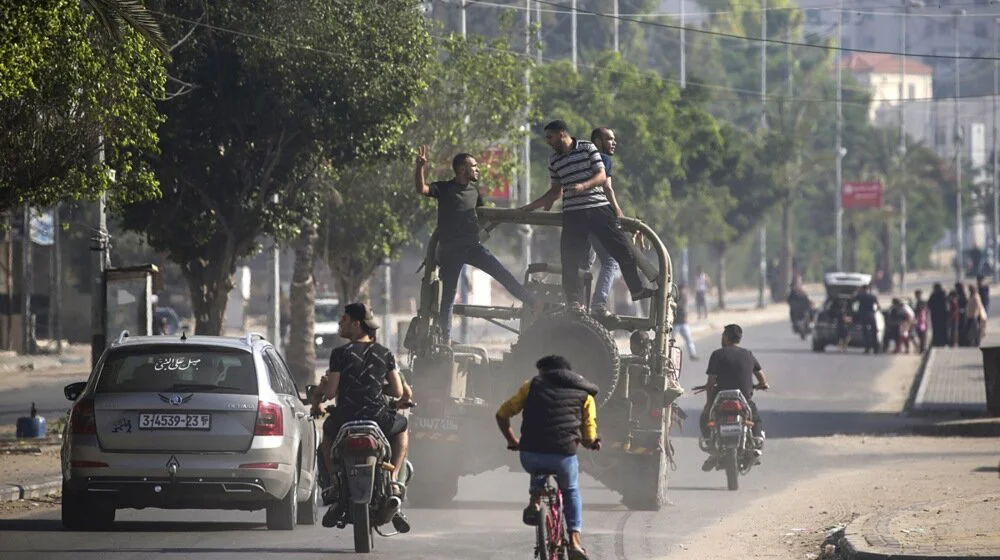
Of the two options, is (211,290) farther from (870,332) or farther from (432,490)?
(870,332)

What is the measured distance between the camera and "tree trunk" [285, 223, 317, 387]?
32.3 m

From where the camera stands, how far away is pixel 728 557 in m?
12.6

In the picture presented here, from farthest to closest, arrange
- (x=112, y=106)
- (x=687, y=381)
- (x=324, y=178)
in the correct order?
(x=687, y=381)
(x=324, y=178)
(x=112, y=106)

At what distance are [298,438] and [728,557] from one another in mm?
3320

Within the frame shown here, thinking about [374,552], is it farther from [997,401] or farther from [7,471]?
[997,401]

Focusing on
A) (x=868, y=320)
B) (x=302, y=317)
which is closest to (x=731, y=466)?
(x=302, y=317)

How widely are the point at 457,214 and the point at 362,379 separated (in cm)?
396

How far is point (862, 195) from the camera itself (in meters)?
87.2

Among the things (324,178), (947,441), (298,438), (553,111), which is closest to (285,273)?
(553,111)

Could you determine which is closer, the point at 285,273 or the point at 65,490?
the point at 65,490

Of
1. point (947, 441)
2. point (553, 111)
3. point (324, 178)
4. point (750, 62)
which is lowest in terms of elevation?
point (947, 441)

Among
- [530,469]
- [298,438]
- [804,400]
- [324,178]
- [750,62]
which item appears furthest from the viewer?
[750,62]

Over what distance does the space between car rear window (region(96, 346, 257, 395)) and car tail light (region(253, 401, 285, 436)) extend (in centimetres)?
14

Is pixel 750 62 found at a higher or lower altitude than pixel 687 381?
higher
